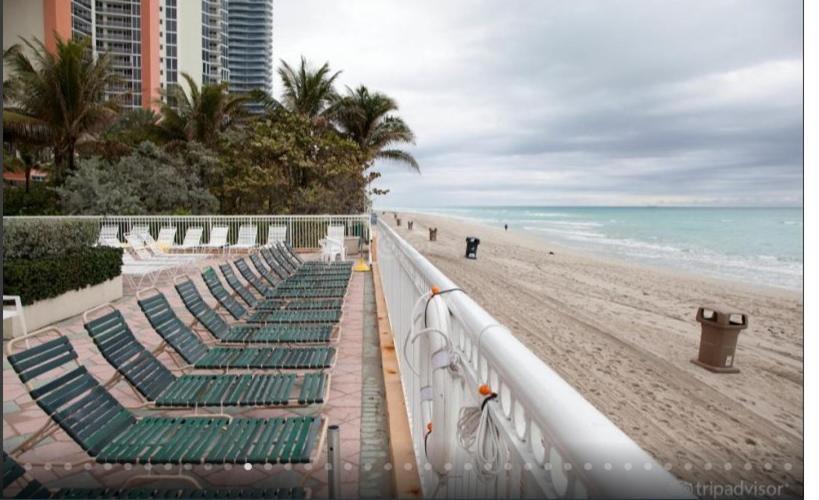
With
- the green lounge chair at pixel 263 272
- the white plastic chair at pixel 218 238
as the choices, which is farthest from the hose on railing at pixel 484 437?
the white plastic chair at pixel 218 238

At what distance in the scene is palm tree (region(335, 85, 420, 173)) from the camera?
1012 inches

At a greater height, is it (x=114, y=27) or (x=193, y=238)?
(x=114, y=27)

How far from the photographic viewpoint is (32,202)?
2103cm

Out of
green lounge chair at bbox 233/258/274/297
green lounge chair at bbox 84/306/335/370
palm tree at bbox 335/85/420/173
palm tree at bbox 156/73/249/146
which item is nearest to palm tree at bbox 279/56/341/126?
palm tree at bbox 335/85/420/173

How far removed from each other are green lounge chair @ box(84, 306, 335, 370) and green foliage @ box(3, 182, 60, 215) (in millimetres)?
19635

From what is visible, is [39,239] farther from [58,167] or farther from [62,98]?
[58,167]

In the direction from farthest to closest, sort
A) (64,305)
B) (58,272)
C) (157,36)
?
(157,36) → (64,305) → (58,272)

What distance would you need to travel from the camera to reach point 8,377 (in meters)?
4.35

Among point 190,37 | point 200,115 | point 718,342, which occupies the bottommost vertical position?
point 718,342

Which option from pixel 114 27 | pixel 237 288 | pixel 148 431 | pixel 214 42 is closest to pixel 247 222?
pixel 237 288

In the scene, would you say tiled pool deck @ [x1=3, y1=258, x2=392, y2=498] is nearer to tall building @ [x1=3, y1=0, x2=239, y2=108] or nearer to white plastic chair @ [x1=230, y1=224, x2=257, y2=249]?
white plastic chair @ [x1=230, y1=224, x2=257, y2=249]

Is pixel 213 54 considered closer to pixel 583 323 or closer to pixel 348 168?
pixel 348 168

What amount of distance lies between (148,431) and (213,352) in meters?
1.48

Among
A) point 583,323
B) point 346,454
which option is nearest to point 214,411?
point 346,454
